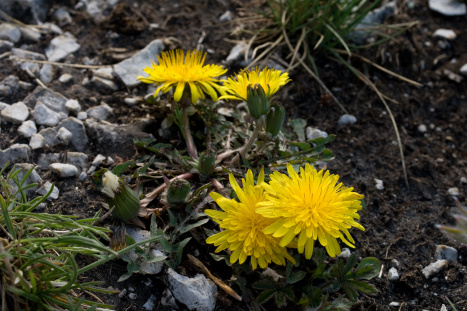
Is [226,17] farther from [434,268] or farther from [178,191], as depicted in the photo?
[434,268]

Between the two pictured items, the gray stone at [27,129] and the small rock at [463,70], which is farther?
the small rock at [463,70]

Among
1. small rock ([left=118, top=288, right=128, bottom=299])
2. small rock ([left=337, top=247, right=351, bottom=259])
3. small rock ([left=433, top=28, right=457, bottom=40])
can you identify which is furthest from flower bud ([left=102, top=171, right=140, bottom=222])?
small rock ([left=433, top=28, right=457, bottom=40])

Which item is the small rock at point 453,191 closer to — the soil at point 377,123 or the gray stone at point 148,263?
the soil at point 377,123

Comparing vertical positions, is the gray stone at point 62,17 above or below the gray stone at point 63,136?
above

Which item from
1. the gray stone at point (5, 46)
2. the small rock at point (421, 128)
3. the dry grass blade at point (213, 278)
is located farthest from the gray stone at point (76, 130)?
the small rock at point (421, 128)

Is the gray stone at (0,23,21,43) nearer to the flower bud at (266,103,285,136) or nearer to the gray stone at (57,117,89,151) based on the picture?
the gray stone at (57,117,89,151)

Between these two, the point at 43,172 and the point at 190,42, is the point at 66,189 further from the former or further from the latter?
the point at 190,42

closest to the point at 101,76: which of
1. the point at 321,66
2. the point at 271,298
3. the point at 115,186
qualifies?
the point at 115,186
